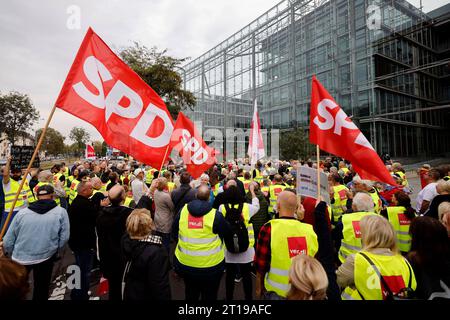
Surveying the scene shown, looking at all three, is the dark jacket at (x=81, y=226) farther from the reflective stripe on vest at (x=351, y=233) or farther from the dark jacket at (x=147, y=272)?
the reflective stripe on vest at (x=351, y=233)

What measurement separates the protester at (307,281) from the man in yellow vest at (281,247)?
859mm

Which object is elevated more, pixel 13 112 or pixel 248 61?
pixel 248 61

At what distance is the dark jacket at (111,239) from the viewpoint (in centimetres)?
350

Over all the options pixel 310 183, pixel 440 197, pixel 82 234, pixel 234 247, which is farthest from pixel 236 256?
pixel 440 197

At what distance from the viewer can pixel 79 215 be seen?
399 cm

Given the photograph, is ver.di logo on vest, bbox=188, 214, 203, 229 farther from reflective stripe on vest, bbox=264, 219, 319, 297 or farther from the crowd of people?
reflective stripe on vest, bbox=264, 219, 319, 297

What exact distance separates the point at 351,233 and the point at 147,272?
2672 millimetres

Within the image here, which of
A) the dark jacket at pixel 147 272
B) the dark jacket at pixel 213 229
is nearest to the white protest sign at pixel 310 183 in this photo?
the dark jacket at pixel 213 229

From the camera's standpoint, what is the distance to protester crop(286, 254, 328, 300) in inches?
67.1

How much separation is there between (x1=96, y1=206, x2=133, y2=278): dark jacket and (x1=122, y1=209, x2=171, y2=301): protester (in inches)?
38.5
